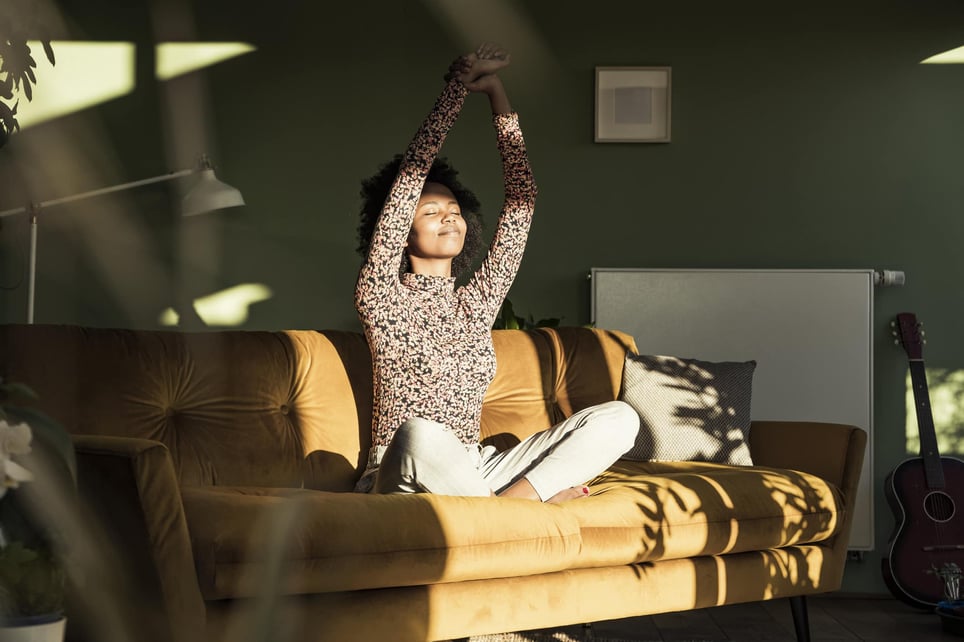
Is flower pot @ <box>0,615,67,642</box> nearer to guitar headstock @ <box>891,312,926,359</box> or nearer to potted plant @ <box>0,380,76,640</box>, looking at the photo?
potted plant @ <box>0,380,76,640</box>

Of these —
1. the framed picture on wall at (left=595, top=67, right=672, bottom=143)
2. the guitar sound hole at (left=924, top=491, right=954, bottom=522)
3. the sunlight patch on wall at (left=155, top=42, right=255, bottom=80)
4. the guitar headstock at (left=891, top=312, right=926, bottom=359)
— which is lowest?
the guitar sound hole at (left=924, top=491, right=954, bottom=522)

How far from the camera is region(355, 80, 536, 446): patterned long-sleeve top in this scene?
7.29 feet

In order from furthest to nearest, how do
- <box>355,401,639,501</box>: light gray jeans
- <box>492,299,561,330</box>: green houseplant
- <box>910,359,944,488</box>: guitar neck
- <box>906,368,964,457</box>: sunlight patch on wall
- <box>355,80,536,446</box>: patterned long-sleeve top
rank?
<box>906,368,964,457</box>: sunlight patch on wall, <box>492,299,561,330</box>: green houseplant, <box>910,359,944,488</box>: guitar neck, <box>355,80,536,446</box>: patterned long-sleeve top, <box>355,401,639,501</box>: light gray jeans

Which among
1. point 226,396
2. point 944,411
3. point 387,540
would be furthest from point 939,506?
point 226,396

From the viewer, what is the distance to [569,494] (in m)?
2.07

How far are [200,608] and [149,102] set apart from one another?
2.56m

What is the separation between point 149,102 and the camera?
358cm

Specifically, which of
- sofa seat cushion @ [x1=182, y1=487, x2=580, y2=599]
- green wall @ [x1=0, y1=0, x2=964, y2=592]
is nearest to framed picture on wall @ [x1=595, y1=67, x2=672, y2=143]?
green wall @ [x1=0, y1=0, x2=964, y2=592]

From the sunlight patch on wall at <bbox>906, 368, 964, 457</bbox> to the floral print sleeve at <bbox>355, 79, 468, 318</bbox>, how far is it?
6.93 feet

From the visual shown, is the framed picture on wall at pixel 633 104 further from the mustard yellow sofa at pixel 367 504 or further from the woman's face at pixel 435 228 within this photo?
the woman's face at pixel 435 228

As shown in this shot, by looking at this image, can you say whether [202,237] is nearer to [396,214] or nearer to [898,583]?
[396,214]

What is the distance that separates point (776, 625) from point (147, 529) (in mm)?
2111

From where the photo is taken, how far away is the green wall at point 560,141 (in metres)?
3.55

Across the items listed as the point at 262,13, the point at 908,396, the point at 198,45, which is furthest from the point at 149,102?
the point at 908,396
